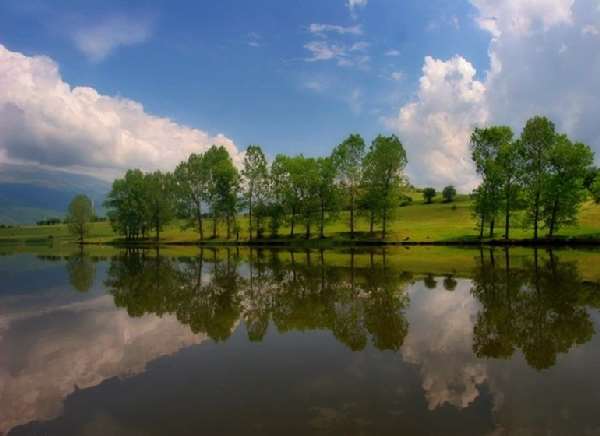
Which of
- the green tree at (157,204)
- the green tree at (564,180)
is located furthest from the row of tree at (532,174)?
the green tree at (157,204)

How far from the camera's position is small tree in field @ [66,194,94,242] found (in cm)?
12812

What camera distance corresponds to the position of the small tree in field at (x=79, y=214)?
128125mm

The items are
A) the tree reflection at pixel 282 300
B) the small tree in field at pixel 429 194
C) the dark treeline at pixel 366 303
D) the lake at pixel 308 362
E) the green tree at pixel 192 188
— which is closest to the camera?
the lake at pixel 308 362

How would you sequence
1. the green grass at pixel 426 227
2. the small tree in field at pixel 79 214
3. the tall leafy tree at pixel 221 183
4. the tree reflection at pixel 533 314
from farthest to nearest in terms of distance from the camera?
the small tree in field at pixel 79 214
the tall leafy tree at pixel 221 183
the green grass at pixel 426 227
the tree reflection at pixel 533 314

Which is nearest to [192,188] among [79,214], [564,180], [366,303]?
[79,214]

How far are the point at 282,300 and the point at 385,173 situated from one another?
183ft

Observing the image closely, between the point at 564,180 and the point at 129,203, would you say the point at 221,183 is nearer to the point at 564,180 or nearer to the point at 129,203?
the point at 129,203

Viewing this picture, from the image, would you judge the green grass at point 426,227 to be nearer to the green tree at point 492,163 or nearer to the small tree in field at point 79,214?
the green tree at point 492,163

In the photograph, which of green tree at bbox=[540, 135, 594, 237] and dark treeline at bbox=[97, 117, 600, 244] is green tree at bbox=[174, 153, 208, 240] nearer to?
dark treeline at bbox=[97, 117, 600, 244]

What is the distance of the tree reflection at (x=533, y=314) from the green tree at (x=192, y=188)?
72162 mm

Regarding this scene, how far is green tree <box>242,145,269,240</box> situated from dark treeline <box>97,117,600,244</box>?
200 mm

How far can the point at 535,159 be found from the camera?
2336 inches

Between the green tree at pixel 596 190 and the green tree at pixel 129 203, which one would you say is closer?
the green tree at pixel 596 190

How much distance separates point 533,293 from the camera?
19.0 metres
